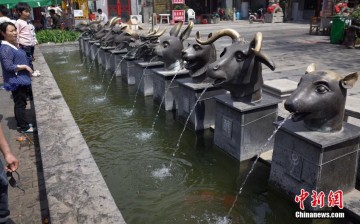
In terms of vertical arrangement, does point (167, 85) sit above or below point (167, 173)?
above

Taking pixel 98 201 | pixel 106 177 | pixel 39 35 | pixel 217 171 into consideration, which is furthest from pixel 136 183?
pixel 39 35

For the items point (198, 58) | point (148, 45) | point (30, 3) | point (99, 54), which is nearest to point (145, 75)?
point (148, 45)

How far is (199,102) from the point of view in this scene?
A: 6.37 m

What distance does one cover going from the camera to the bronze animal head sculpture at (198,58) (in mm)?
6387

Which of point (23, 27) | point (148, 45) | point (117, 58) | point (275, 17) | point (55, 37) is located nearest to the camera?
point (148, 45)

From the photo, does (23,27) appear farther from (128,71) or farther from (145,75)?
(145,75)

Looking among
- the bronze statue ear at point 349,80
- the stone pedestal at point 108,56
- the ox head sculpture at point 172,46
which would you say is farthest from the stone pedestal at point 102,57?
the bronze statue ear at point 349,80

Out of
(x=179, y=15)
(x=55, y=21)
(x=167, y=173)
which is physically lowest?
(x=167, y=173)

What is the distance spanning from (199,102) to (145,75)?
3.03 meters

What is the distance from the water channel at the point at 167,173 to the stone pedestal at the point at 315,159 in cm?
37

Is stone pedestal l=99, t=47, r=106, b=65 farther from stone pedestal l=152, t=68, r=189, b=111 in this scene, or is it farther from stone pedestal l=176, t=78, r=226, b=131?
stone pedestal l=176, t=78, r=226, b=131

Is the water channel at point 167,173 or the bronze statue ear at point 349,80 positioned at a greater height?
the bronze statue ear at point 349,80

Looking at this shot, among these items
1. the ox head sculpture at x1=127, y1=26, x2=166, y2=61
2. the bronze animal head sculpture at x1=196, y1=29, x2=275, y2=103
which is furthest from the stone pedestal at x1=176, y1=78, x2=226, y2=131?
the ox head sculpture at x1=127, y1=26, x2=166, y2=61

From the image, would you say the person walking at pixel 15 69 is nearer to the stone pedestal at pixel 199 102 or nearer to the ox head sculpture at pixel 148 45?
the stone pedestal at pixel 199 102
